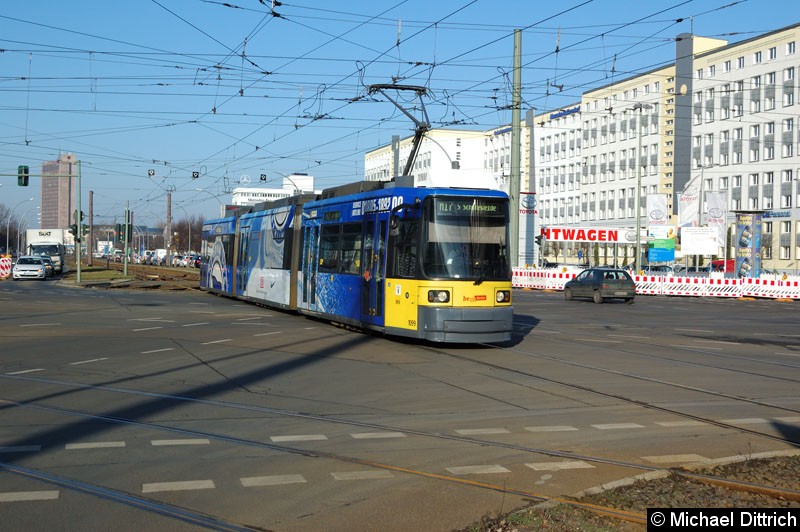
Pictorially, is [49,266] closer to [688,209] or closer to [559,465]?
[688,209]

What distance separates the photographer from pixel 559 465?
7.53 metres

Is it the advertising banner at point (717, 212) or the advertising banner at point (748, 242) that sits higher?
the advertising banner at point (717, 212)

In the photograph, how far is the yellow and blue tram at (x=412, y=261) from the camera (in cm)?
1633

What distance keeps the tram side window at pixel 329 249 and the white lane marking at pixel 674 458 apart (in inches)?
523

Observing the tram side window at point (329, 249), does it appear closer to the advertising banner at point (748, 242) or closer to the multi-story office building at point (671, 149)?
the advertising banner at point (748, 242)

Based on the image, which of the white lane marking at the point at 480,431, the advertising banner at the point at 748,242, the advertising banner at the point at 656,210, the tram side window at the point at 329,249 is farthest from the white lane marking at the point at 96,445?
the advertising banner at the point at 656,210

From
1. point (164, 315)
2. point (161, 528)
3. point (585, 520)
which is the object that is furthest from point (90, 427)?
point (164, 315)

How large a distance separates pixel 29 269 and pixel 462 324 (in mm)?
43784

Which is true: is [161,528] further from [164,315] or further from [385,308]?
[164,315]

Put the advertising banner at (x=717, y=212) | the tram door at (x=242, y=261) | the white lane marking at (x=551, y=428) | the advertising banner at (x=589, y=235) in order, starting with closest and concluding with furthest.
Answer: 1. the white lane marking at (x=551, y=428)
2. the tram door at (x=242, y=261)
3. the advertising banner at (x=717, y=212)
4. the advertising banner at (x=589, y=235)

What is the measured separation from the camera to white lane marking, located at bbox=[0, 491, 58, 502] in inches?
246

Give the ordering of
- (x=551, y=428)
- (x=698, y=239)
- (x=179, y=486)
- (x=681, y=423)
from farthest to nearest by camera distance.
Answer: (x=698, y=239) < (x=681, y=423) < (x=551, y=428) < (x=179, y=486)

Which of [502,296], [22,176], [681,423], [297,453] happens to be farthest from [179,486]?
[22,176]
